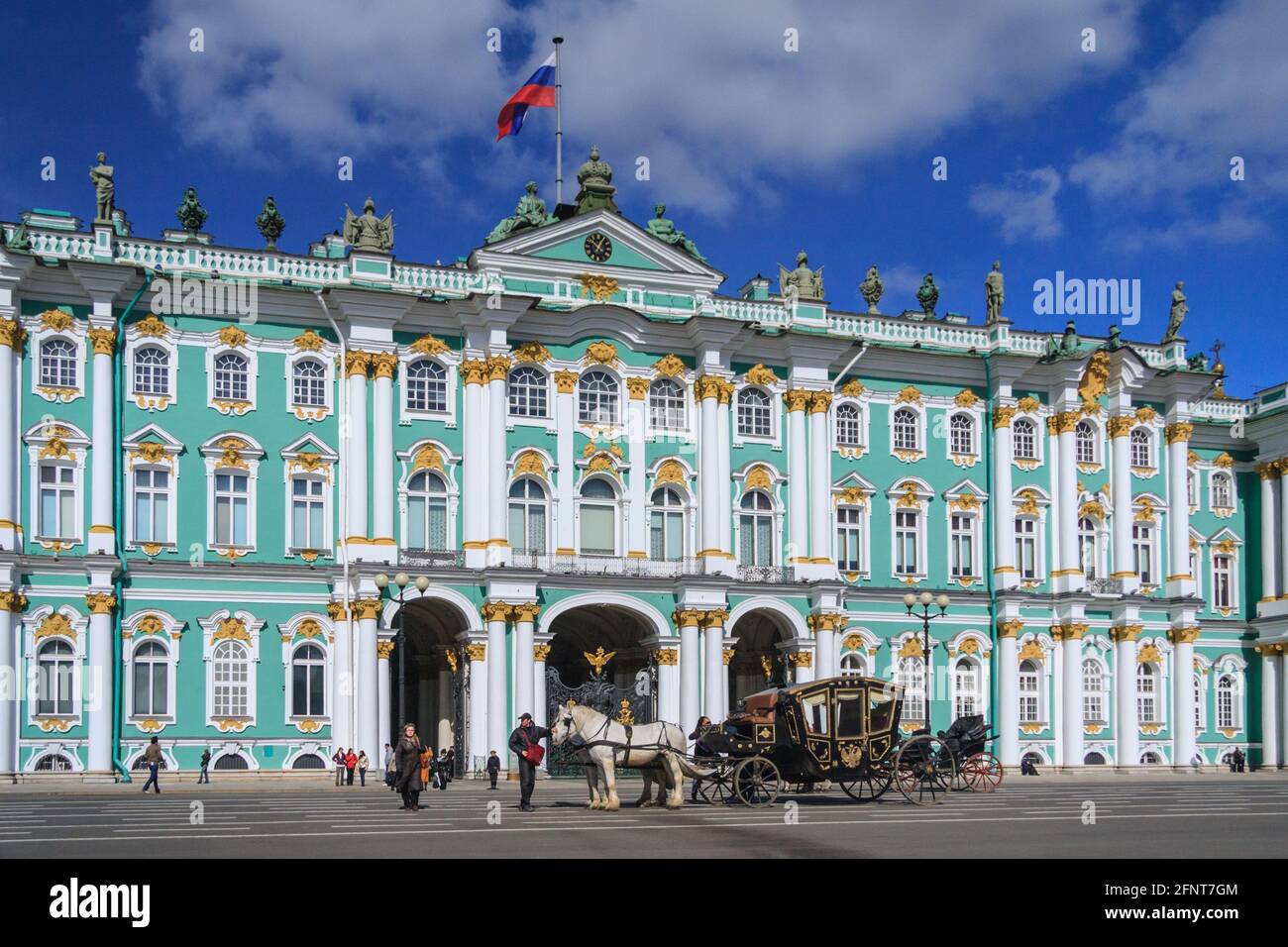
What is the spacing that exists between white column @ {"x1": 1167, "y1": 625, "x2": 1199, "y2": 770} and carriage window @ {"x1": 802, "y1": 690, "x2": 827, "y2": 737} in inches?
1341

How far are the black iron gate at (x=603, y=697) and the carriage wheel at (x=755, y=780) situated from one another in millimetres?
17708

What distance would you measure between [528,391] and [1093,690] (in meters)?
24.5

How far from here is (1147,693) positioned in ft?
196

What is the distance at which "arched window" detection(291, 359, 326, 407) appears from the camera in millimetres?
49250

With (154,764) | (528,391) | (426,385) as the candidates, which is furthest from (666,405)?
(154,764)

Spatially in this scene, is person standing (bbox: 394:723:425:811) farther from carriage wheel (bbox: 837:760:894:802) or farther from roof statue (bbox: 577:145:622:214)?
roof statue (bbox: 577:145:622:214)

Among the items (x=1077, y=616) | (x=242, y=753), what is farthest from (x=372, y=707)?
(x=1077, y=616)

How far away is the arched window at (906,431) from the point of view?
57.1 m

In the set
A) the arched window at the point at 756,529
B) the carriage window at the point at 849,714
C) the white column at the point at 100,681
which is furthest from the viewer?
the arched window at the point at 756,529

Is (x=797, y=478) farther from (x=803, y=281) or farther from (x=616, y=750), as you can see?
(x=616, y=750)

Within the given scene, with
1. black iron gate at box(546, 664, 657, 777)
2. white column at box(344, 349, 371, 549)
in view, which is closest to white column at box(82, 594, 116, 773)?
white column at box(344, 349, 371, 549)

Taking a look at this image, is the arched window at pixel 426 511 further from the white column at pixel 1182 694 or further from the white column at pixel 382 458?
the white column at pixel 1182 694

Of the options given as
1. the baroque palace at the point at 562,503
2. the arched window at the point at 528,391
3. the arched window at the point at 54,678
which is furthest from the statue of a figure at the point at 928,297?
the arched window at the point at 54,678
